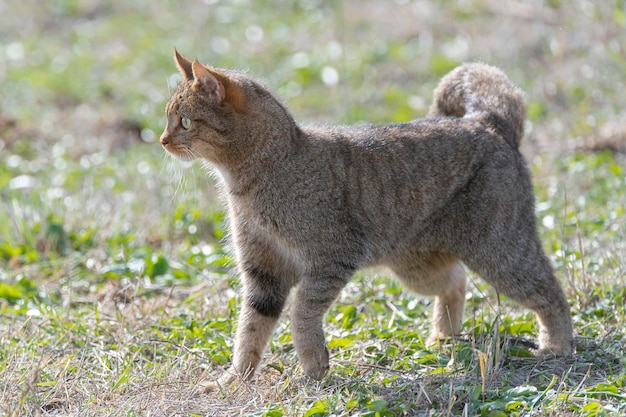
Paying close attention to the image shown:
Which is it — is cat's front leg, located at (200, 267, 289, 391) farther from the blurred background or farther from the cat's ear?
the blurred background

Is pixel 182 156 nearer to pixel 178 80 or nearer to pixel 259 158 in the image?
pixel 259 158

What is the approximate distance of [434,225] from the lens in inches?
186

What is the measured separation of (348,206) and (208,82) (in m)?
0.89

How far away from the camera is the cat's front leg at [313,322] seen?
4352mm

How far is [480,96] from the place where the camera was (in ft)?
16.8

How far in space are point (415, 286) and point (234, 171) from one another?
3.83 ft

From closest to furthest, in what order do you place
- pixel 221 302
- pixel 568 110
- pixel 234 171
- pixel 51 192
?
pixel 234 171 → pixel 221 302 → pixel 51 192 → pixel 568 110

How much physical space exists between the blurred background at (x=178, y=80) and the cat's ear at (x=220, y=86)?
172 cm

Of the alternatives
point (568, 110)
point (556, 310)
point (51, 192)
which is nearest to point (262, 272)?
point (556, 310)

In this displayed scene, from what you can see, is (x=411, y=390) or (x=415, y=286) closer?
(x=411, y=390)

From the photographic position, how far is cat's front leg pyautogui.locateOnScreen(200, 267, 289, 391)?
4.58m

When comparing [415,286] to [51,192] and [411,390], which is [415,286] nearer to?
[411,390]

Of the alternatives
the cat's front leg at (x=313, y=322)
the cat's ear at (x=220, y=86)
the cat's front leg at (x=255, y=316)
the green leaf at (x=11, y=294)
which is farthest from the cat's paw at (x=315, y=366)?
the green leaf at (x=11, y=294)

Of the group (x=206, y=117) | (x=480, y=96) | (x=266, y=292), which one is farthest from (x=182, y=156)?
(x=480, y=96)
